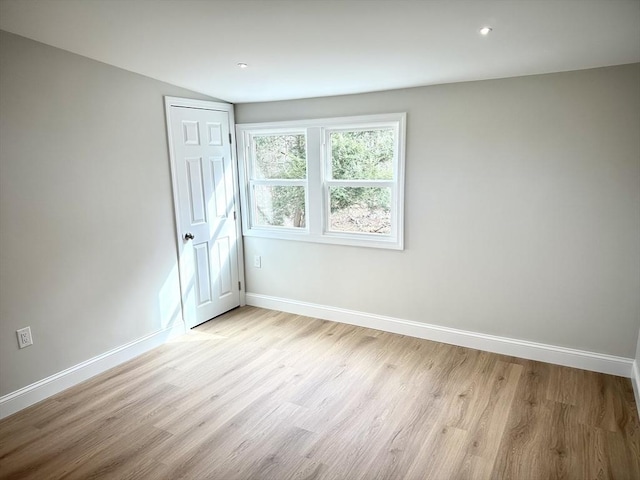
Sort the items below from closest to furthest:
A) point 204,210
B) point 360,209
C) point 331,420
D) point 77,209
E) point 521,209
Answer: point 331,420 < point 77,209 < point 521,209 < point 360,209 < point 204,210

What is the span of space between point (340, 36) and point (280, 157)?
1.92m

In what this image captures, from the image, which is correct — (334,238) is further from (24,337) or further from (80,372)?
(24,337)

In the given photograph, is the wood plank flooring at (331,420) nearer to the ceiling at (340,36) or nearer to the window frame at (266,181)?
the window frame at (266,181)

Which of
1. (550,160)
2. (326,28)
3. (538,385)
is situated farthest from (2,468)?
(550,160)

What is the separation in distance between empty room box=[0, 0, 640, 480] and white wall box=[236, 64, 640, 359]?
15mm

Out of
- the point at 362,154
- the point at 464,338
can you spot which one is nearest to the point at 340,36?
the point at 362,154

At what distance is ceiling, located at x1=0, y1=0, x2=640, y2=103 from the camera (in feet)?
6.29

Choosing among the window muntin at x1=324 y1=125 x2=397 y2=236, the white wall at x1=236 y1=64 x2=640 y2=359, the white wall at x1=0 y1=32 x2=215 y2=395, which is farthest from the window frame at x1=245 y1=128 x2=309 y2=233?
the white wall at x1=0 y1=32 x2=215 y2=395

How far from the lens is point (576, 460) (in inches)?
82.4

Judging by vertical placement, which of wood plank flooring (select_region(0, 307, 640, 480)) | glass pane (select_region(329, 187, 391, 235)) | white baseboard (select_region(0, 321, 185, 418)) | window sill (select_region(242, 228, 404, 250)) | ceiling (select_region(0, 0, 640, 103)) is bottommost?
wood plank flooring (select_region(0, 307, 640, 480))

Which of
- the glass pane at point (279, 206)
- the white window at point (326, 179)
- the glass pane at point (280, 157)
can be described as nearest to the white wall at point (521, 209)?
the white window at point (326, 179)

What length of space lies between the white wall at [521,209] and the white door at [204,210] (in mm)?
982

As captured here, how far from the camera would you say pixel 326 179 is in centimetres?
381

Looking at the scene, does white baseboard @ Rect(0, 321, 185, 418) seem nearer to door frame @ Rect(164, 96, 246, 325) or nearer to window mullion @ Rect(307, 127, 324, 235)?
door frame @ Rect(164, 96, 246, 325)
